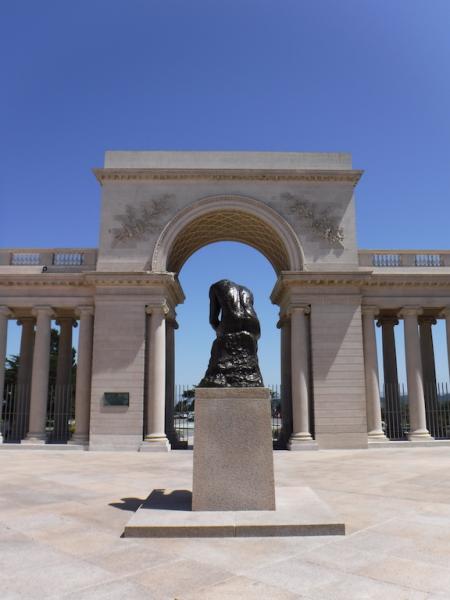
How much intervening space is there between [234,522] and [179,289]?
2602cm

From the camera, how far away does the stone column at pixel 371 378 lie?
30641 mm

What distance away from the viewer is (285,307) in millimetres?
33344

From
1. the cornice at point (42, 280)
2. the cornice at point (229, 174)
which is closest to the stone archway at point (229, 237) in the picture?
the cornice at point (229, 174)

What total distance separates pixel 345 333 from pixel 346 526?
21.5m

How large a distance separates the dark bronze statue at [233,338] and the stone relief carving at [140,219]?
19682 millimetres

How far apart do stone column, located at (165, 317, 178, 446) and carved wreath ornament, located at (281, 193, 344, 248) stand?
10.8 meters

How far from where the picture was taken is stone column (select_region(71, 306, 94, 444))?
30234 mm

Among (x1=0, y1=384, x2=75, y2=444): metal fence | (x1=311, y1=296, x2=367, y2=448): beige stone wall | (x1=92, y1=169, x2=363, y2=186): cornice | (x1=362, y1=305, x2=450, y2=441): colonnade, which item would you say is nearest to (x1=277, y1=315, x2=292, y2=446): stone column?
(x1=311, y1=296, x2=367, y2=448): beige stone wall

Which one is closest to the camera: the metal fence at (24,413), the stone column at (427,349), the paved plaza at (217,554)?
the paved plaza at (217,554)

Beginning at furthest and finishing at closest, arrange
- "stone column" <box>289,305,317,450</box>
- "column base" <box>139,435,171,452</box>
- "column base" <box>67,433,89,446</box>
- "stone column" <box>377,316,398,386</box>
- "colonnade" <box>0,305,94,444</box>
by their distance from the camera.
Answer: "stone column" <box>377,316,398,386</box>, "colonnade" <box>0,305,94,444</box>, "column base" <box>67,433,89,446</box>, "stone column" <box>289,305,317,450</box>, "column base" <box>139,435,171,452</box>

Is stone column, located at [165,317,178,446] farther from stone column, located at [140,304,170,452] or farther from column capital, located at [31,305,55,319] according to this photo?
column capital, located at [31,305,55,319]

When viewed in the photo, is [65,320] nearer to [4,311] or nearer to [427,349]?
[4,311]

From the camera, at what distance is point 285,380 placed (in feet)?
115

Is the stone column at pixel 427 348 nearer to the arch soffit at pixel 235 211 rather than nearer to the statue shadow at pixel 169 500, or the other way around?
the arch soffit at pixel 235 211
